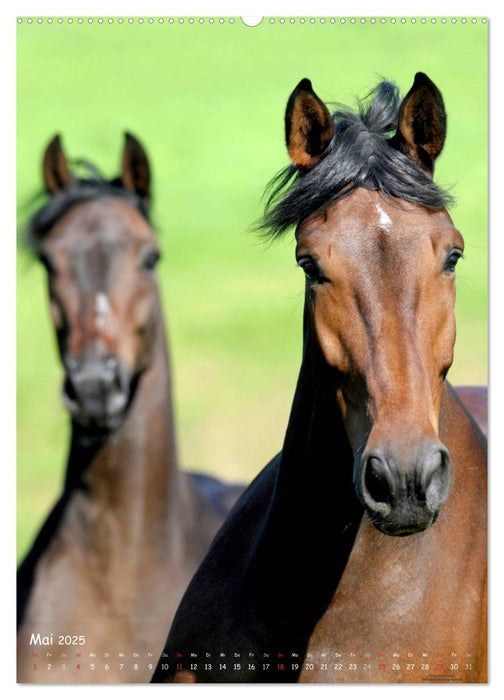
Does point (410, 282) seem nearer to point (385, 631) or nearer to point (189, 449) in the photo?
point (385, 631)

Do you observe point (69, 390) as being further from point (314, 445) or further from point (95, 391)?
point (314, 445)

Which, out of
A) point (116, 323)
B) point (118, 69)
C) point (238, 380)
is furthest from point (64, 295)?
point (238, 380)

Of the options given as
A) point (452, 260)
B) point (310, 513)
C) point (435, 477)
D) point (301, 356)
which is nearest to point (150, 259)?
point (301, 356)

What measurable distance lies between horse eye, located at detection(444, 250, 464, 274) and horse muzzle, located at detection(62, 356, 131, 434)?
176 centimetres

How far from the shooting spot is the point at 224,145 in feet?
14.9

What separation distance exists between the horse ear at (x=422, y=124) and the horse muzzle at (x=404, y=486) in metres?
0.71

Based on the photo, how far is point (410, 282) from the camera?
222cm

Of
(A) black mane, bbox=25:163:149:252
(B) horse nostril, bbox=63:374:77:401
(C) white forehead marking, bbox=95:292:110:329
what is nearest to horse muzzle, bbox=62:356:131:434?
(B) horse nostril, bbox=63:374:77:401

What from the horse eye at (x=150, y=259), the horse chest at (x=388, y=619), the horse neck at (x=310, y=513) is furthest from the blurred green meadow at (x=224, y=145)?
the horse chest at (x=388, y=619)

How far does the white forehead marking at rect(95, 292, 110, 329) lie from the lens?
3867 millimetres

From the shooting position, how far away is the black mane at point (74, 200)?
13.4 feet

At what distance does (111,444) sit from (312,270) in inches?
81.2

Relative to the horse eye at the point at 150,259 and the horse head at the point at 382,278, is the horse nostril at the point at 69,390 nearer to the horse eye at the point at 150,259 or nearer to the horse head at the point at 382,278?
the horse eye at the point at 150,259

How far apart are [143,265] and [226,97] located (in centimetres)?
66
